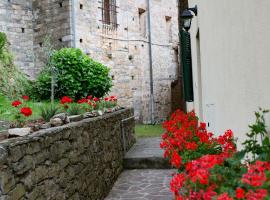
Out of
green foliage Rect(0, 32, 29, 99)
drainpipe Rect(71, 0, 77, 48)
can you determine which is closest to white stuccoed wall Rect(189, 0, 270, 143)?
green foliage Rect(0, 32, 29, 99)

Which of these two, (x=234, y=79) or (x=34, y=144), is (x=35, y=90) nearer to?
(x=34, y=144)

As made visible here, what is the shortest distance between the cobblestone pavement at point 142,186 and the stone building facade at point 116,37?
256 inches

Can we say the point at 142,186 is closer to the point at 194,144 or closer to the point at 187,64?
the point at 187,64

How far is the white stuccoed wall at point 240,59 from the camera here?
6.16 feet

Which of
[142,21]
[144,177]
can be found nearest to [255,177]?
[144,177]

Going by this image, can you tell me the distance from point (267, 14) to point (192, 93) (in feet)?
20.8

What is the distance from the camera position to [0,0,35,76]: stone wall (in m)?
12.2

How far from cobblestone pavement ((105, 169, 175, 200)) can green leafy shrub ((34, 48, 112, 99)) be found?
11.7 ft

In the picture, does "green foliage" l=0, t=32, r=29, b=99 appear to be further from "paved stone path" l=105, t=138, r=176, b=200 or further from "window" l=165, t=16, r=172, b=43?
"window" l=165, t=16, r=172, b=43

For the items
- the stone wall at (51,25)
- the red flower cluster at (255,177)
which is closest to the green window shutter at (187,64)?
the stone wall at (51,25)

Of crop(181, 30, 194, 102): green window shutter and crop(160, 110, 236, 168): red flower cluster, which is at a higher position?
crop(181, 30, 194, 102): green window shutter

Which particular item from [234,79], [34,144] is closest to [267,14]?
[234,79]

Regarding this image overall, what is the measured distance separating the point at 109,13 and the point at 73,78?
5.71 metres

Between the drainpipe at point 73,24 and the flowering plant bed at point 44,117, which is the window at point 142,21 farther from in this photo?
the flowering plant bed at point 44,117
